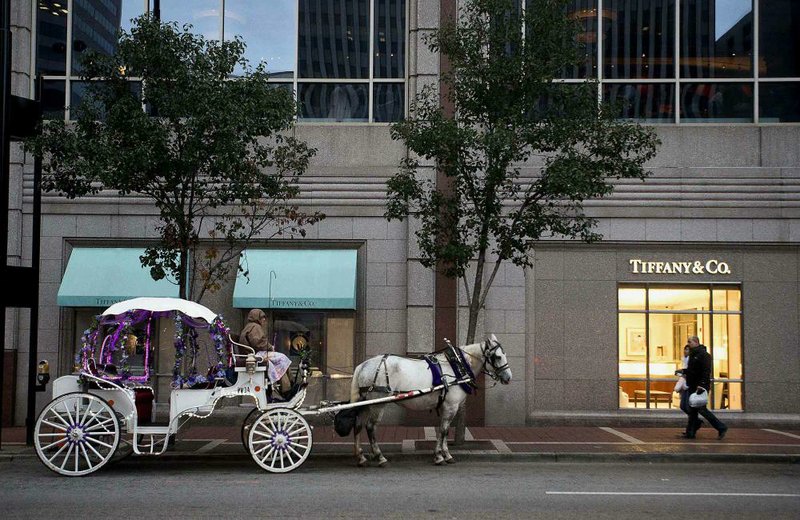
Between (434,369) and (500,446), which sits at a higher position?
(434,369)

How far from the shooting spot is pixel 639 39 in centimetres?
1947

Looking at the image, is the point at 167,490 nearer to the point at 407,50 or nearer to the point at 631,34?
the point at 407,50

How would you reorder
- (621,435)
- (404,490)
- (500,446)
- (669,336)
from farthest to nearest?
(669,336)
(621,435)
(500,446)
(404,490)

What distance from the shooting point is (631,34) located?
19469 millimetres

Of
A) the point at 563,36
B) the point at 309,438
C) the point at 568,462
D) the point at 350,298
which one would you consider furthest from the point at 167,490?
the point at 563,36

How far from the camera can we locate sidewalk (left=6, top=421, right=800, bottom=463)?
14.2m

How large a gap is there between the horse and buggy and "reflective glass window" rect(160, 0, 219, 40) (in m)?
8.82

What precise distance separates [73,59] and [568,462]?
13223mm

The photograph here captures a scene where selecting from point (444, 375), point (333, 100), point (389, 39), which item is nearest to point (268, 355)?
point (444, 375)

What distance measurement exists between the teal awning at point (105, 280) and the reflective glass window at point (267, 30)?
477 centimetres

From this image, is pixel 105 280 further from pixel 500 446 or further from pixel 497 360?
pixel 497 360

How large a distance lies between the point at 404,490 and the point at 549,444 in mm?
5073

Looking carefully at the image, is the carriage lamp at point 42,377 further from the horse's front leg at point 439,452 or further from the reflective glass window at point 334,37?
the reflective glass window at point 334,37

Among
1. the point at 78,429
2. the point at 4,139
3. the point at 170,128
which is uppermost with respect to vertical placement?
the point at 170,128
